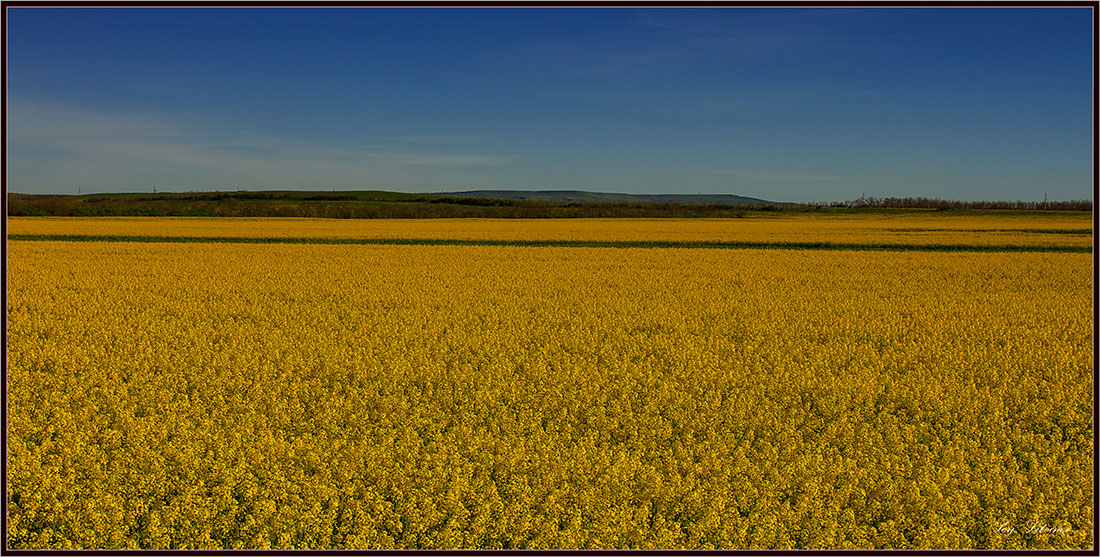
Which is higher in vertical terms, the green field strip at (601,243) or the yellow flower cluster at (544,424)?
the green field strip at (601,243)

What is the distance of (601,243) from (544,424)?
76.2ft

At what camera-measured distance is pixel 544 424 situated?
22.2 feet

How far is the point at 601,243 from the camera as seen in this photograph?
29.8 metres

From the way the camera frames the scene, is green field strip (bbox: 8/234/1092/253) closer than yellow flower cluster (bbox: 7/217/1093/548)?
No

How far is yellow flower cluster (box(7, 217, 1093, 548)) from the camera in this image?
4855 millimetres

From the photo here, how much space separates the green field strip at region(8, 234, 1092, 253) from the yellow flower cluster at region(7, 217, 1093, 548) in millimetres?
15282

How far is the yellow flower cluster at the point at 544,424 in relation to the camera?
4.86 meters

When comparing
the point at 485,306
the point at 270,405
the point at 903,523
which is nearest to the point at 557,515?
the point at 903,523

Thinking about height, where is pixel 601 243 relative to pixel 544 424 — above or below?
above

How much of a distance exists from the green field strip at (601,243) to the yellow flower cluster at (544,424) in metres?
15.3

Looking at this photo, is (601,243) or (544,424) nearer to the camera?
(544,424)

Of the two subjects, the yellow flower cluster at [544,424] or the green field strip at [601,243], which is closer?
the yellow flower cluster at [544,424]

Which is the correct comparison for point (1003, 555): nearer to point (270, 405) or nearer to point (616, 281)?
point (270, 405)

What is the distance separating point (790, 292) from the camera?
610 inches
